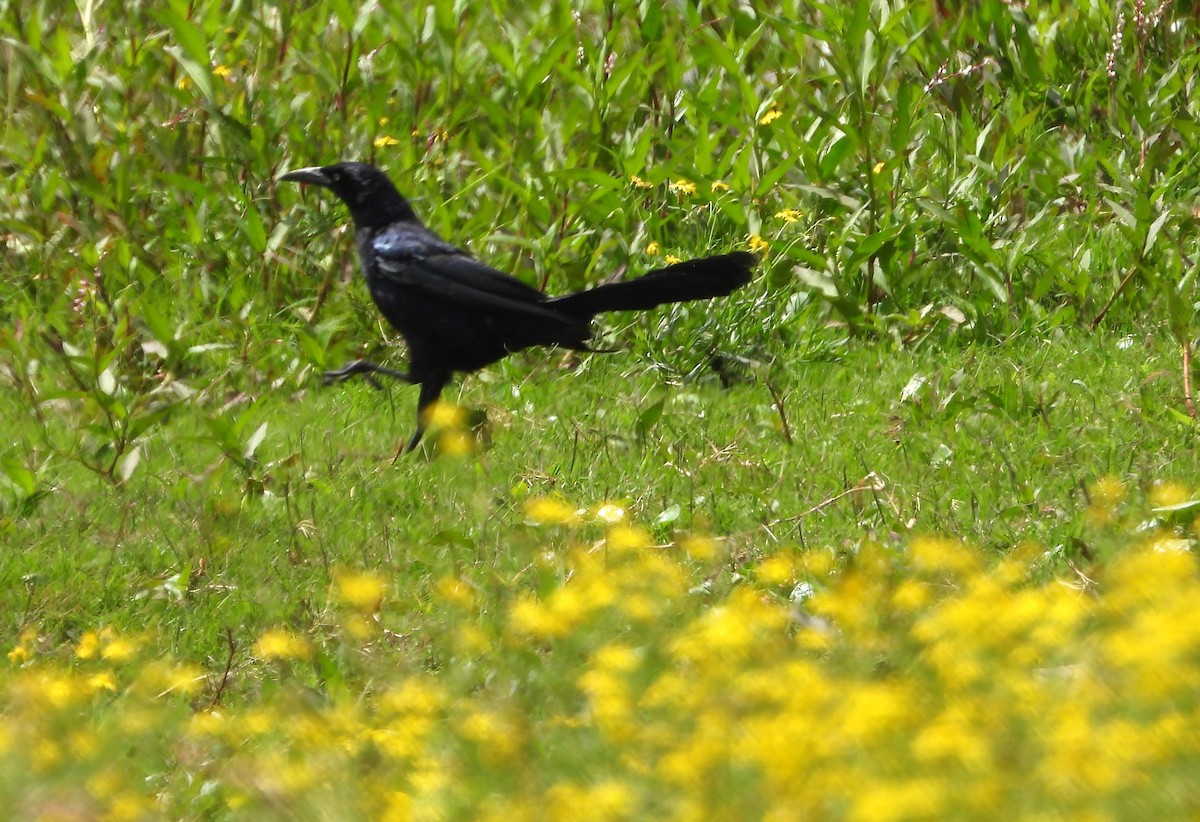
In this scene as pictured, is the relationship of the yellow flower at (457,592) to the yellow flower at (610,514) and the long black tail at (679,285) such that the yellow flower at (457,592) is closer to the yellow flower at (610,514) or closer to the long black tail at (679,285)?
the yellow flower at (610,514)

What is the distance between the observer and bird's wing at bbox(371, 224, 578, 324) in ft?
17.7

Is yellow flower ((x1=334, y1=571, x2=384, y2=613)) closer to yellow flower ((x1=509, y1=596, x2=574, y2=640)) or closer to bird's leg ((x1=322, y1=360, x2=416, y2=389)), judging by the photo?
yellow flower ((x1=509, y1=596, x2=574, y2=640))

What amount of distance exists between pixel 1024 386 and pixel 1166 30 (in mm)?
2894

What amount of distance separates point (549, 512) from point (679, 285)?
1.43m

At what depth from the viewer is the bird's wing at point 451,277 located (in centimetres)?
539

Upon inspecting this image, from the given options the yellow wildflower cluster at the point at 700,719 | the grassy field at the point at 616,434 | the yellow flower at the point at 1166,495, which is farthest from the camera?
the yellow flower at the point at 1166,495

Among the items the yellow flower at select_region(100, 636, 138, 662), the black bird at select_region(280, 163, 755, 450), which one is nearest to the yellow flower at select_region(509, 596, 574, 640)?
the yellow flower at select_region(100, 636, 138, 662)

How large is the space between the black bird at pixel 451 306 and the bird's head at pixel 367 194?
0.06 feet

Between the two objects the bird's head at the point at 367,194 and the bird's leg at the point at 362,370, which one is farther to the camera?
Answer: the bird's head at the point at 367,194

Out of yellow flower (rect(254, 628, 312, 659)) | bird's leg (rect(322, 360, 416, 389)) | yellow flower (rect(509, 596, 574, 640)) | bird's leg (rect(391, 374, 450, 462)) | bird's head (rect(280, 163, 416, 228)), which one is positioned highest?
yellow flower (rect(509, 596, 574, 640))

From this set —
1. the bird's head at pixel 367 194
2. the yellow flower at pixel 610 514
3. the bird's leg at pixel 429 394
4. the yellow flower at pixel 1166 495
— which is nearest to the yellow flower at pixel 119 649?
the yellow flower at pixel 610 514

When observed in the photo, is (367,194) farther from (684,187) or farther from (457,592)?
(457,592)

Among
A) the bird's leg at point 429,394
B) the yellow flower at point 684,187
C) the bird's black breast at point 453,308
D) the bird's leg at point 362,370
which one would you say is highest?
the bird's black breast at point 453,308

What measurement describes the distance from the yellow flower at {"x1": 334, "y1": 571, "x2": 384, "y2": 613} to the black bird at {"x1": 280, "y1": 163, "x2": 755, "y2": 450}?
1.30m
